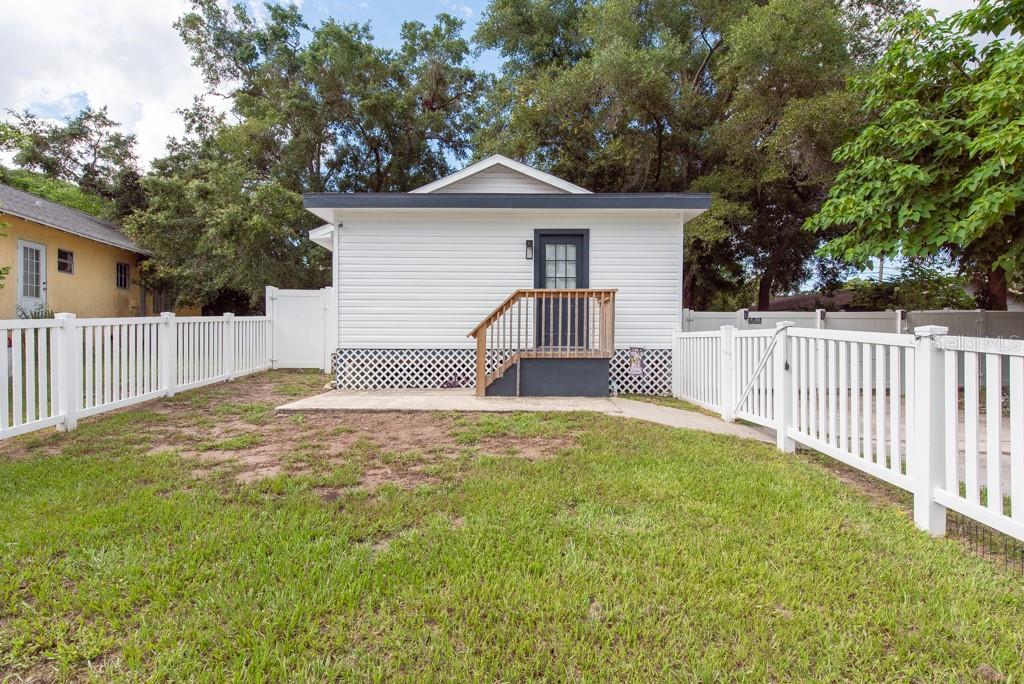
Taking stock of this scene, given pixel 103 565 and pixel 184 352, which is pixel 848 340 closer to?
pixel 103 565

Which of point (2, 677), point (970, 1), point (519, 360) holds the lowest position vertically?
point (2, 677)

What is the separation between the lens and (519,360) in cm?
686

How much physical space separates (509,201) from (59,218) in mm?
13429

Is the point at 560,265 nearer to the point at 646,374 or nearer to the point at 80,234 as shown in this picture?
the point at 646,374

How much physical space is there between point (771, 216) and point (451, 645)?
15.5 metres

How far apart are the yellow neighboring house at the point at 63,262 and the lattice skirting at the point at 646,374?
12.4m

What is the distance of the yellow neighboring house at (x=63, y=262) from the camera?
11516mm

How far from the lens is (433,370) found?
7.91 metres

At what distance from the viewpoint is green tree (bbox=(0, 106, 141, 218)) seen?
19.8 m

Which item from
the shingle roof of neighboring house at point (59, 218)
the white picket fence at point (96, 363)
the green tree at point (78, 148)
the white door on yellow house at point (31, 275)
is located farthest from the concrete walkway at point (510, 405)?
the green tree at point (78, 148)

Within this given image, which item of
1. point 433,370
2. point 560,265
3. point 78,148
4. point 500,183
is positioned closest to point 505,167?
point 500,183

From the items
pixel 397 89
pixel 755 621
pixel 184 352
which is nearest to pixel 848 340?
pixel 755 621

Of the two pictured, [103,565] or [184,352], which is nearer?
[103,565]

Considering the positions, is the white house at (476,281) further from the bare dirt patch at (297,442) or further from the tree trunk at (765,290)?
the tree trunk at (765,290)
